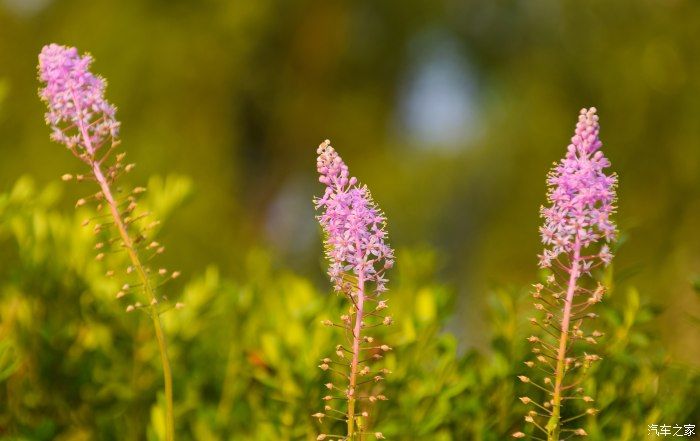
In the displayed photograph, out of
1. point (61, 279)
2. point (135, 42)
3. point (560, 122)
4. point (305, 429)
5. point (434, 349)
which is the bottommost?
point (305, 429)

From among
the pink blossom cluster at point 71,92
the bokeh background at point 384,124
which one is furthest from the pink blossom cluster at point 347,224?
the bokeh background at point 384,124

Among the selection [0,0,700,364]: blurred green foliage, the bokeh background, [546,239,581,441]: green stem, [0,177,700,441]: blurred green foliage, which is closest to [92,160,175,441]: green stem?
[0,177,700,441]: blurred green foliage

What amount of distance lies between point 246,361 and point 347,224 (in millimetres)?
1250

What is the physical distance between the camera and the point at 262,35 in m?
11.7

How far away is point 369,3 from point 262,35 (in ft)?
5.89

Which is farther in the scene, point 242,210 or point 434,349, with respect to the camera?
point 242,210

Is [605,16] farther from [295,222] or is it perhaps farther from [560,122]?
[295,222]

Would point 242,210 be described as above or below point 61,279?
above

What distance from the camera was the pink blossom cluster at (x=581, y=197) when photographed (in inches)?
58.4

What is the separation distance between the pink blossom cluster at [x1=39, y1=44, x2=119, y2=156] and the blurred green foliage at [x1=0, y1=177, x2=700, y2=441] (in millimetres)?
511

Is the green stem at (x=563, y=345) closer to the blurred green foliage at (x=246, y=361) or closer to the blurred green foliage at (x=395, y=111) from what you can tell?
the blurred green foliage at (x=246, y=361)

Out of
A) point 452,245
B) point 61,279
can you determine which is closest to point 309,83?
point 452,245

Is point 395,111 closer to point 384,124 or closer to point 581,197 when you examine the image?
point 384,124

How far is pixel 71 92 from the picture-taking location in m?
1.69
